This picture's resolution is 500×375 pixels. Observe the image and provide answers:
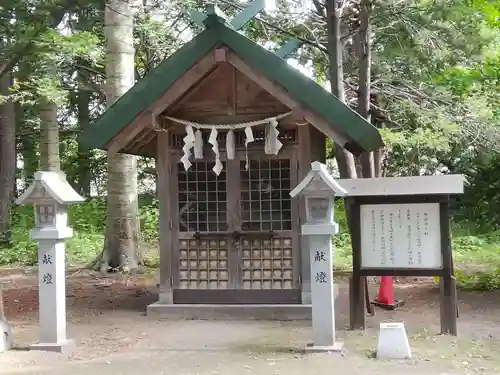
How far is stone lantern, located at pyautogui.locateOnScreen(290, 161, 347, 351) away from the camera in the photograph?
6816mm

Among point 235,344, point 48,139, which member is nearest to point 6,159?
point 48,139

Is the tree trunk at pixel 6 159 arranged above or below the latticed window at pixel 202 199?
above

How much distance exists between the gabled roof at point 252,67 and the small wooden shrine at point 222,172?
0.02 metres

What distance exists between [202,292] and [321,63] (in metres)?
6.94

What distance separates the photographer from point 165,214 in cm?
945

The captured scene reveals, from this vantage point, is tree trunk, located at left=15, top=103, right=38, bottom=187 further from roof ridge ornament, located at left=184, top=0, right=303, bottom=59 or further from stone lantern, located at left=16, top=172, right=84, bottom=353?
stone lantern, located at left=16, top=172, right=84, bottom=353

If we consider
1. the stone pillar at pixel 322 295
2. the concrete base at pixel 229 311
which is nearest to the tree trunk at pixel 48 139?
the concrete base at pixel 229 311

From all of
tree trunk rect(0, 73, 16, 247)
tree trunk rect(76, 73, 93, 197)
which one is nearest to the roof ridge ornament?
tree trunk rect(76, 73, 93, 197)

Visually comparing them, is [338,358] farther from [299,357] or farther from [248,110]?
[248,110]

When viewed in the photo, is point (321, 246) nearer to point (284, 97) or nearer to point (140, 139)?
point (284, 97)

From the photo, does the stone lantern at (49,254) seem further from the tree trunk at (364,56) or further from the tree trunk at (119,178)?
the tree trunk at (364,56)

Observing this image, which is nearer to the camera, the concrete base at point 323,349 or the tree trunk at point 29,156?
the concrete base at point 323,349

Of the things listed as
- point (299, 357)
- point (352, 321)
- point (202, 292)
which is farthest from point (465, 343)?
point (202, 292)

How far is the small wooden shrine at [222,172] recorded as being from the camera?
8.74 m
